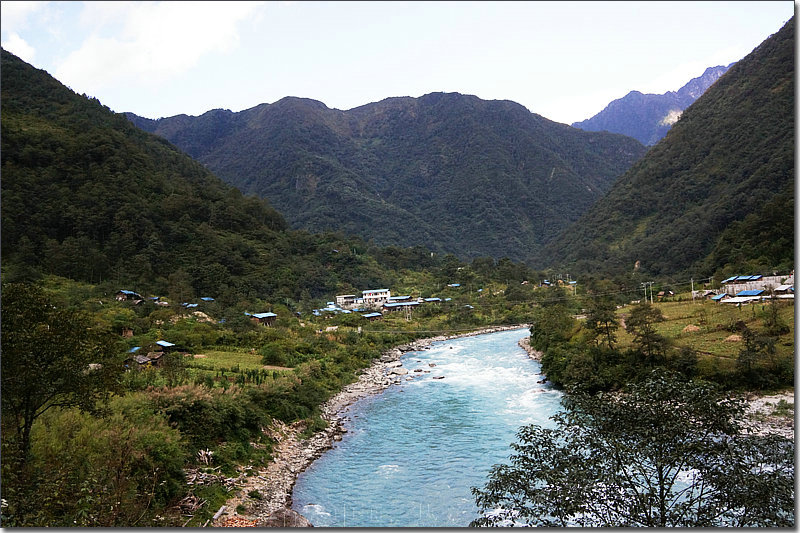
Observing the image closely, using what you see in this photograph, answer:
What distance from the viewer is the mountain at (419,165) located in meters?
113

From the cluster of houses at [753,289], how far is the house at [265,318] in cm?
2513

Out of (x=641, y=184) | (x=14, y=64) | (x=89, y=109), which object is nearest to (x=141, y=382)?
(x=89, y=109)

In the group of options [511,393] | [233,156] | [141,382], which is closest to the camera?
[141,382]

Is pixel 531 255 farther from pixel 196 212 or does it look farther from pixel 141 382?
pixel 141 382

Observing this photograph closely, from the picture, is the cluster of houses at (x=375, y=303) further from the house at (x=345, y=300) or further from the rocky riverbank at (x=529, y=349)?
the rocky riverbank at (x=529, y=349)

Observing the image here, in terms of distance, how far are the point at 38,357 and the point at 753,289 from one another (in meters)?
28.4

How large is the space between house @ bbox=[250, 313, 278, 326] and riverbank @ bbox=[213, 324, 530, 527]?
1016 centimetres

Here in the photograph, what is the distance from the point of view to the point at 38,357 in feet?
21.8

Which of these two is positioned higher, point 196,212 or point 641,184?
point 641,184

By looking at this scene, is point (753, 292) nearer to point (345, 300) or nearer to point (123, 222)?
point (345, 300)

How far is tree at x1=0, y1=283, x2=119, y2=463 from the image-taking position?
651 centimetres

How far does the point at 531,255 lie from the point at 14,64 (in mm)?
88009

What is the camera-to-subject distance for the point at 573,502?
533 centimetres

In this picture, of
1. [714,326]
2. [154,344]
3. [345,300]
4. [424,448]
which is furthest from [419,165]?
[424,448]
